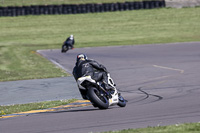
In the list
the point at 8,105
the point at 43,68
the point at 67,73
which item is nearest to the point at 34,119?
the point at 8,105

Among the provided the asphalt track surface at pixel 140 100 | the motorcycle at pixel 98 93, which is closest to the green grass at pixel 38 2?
the asphalt track surface at pixel 140 100

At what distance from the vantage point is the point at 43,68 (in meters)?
23.5

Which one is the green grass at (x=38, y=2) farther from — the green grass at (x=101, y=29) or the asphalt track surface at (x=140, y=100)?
the asphalt track surface at (x=140, y=100)

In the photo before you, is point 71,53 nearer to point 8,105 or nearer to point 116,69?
point 116,69

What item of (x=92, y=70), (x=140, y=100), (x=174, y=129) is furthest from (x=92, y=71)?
(x=174, y=129)

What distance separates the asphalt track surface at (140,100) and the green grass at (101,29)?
11.0 meters

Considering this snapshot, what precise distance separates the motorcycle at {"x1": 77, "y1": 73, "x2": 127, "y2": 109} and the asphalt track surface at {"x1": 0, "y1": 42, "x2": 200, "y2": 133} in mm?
215

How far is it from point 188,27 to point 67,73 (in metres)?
25.0

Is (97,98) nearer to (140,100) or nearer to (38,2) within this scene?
(140,100)

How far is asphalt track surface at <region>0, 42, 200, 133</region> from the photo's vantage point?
10.2m

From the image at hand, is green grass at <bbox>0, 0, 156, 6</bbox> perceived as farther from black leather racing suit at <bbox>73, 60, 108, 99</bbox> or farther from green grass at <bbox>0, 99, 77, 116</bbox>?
black leather racing suit at <bbox>73, 60, 108, 99</bbox>

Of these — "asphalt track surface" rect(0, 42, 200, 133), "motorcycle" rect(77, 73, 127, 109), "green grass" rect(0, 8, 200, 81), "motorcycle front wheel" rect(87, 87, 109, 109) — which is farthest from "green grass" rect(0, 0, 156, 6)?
"motorcycle front wheel" rect(87, 87, 109, 109)

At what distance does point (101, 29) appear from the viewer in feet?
147

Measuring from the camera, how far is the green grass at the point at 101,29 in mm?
38969
